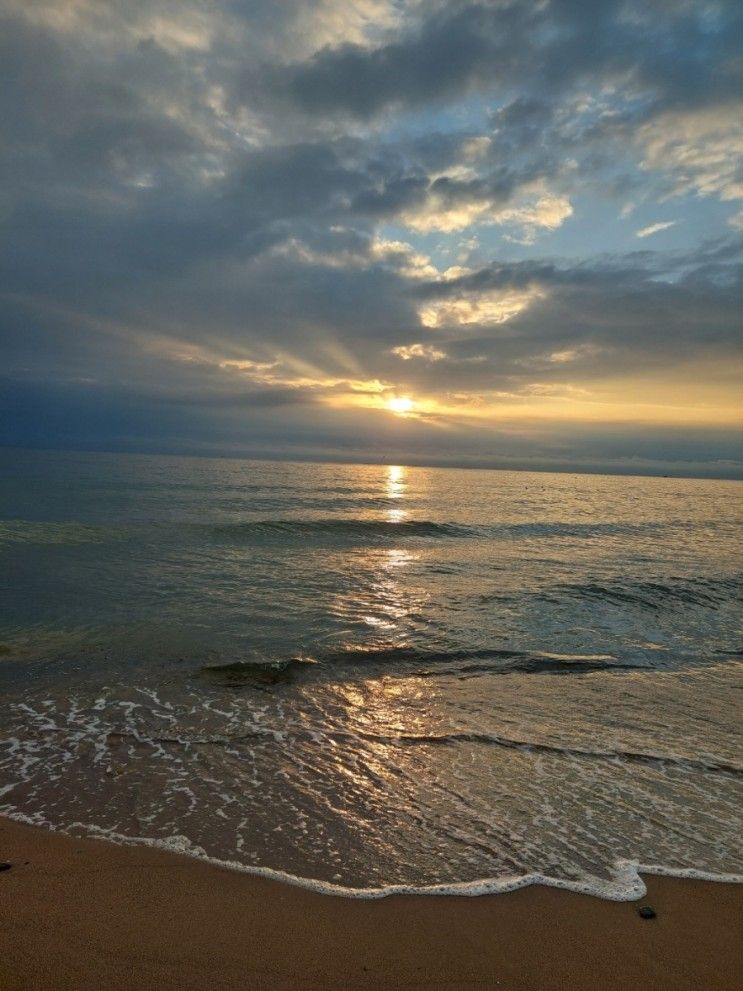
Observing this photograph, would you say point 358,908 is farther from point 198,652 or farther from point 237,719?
point 198,652

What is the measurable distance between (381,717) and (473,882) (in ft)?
11.8

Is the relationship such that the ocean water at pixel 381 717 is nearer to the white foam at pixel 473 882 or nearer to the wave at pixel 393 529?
the white foam at pixel 473 882

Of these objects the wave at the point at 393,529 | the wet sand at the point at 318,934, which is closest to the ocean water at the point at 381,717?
the wet sand at the point at 318,934

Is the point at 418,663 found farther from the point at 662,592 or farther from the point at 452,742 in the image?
the point at 662,592

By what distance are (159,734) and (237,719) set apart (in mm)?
1093

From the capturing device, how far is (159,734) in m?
7.16

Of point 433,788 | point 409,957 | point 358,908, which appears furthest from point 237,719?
point 409,957

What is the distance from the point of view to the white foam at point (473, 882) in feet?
14.2

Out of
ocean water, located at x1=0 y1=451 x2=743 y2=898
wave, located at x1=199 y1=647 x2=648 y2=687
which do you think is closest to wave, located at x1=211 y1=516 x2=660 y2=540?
ocean water, located at x1=0 y1=451 x2=743 y2=898

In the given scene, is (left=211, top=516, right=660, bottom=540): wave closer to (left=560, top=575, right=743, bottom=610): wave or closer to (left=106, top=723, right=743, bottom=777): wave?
(left=560, top=575, right=743, bottom=610): wave

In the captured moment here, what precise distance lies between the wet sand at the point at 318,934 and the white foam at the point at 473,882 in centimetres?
8

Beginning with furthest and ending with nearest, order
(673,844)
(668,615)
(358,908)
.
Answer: (668,615) → (673,844) → (358,908)

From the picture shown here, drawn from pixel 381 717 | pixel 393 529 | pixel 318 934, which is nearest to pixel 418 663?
pixel 381 717

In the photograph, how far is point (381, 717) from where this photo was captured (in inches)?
315
